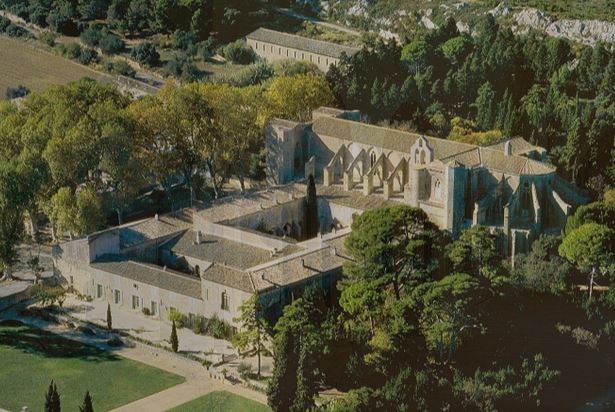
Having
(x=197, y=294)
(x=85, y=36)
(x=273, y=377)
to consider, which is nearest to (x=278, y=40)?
(x=85, y=36)

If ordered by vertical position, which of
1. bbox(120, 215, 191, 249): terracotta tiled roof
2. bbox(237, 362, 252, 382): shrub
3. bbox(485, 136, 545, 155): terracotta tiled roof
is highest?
bbox(485, 136, 545, 155): terracotta tiled roof

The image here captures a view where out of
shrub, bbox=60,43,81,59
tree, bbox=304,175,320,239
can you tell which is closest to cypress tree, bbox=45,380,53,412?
tree, bbox=304,175,320,239

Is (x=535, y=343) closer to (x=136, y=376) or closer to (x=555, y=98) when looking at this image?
(x=136, y=376)

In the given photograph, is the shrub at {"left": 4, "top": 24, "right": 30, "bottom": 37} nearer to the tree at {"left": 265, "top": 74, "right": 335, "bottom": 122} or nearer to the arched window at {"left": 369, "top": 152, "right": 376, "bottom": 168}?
the tree at {"left": 265, "top": 74, "right": 335, "bottom": 122}

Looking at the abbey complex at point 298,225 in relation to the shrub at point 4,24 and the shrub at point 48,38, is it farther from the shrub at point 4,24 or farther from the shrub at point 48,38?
the shrub at point 4,24

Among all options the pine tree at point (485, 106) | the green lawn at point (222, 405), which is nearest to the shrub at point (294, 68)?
the pine tree at point (485, 106)

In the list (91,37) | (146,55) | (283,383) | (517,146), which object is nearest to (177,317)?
(283,383)

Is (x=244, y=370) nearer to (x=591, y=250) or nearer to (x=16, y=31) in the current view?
(x=591, y=250)
